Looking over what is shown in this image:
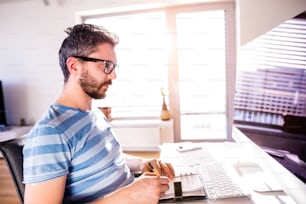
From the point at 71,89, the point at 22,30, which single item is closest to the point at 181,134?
the point at 22,30

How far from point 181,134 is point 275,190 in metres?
2.06

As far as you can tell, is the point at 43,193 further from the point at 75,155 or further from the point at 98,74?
the point at 98,74

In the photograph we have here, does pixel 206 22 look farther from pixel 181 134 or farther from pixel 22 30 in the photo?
pixel 22 30

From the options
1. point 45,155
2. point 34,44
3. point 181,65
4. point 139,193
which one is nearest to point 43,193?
point 45,155

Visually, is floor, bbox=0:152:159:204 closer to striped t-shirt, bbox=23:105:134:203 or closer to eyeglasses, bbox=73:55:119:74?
striped t-shirt, bbox=23:105:134:203

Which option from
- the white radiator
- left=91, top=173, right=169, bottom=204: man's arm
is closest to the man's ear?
left=91, top=173, right=169, bottom=204: man's arm

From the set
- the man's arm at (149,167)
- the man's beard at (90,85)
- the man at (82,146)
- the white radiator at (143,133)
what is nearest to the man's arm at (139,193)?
the man at (82,146)

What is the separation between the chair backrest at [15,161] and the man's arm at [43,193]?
5.3 inches

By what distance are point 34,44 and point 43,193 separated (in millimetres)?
1650

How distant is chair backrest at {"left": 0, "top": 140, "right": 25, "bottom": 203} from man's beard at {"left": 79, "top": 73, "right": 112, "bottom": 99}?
0.31 meters

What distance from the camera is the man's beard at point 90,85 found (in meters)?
0.88

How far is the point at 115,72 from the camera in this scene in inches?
36.6

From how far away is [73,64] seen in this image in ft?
2.82

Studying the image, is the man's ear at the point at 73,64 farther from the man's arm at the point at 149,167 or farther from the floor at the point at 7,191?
the floor at the point at 7,191
